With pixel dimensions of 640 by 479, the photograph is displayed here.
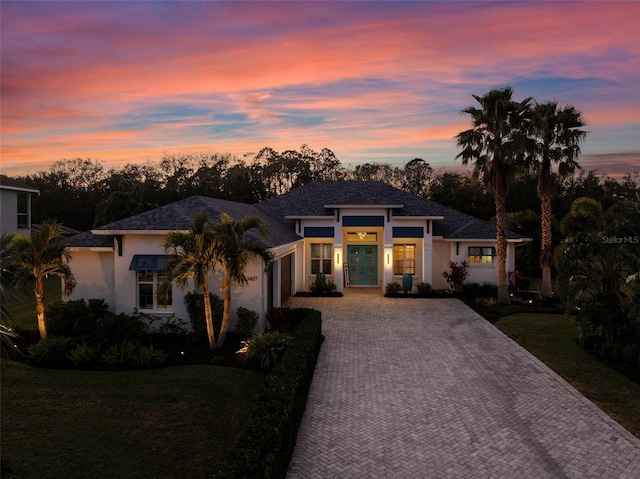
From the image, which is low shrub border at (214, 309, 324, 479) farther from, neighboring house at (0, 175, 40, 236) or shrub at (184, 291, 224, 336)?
neighboring house at (0, 175, 40, 236)

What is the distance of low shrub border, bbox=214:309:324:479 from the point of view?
539 cm

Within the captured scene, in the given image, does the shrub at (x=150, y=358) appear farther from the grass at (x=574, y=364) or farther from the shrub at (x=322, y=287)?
the shrub at (x=322, y=287)

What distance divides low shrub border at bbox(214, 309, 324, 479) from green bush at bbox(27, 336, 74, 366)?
6417 mm

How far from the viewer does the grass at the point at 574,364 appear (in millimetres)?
9164

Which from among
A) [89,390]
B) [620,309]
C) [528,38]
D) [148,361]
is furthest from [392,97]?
[89,390]

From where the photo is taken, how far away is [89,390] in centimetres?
987

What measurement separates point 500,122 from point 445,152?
1563 centimetres

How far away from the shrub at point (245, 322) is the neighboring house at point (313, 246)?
14.7 inches

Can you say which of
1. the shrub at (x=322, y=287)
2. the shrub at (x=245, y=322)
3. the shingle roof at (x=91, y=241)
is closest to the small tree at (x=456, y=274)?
the shrub at (x=322, y=287)

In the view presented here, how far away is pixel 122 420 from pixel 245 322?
6.07 metres

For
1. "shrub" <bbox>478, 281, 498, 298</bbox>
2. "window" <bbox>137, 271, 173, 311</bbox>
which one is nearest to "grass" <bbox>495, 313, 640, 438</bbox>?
"shrub" <bbox>478, 281, 498, 298</bbox>

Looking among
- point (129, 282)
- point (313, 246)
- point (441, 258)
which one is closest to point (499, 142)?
point (441, 258)

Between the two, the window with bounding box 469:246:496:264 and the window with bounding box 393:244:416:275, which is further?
the window with bounding box 393:244:416:275

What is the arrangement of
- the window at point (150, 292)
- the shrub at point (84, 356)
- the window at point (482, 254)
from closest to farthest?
the shrub at point (84, 356), the window at point (150, 292), the window at point (482, 254)
